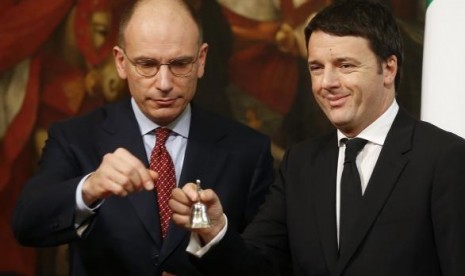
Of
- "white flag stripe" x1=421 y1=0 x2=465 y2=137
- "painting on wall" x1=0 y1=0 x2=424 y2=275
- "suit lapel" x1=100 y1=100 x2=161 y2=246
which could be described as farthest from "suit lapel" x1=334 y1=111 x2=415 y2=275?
"painting on wall" x1=0 y1=0 x2=424 y2=275

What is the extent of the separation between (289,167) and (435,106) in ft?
2.36

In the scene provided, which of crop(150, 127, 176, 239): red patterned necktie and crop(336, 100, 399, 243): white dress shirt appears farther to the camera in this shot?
crop(150, 127, 176, 239): red patterned necktie

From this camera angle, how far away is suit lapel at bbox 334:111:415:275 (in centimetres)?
259

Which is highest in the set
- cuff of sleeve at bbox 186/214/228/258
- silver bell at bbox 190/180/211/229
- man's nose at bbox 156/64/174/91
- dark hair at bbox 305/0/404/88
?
dark hair at bbox 305/0/404/88

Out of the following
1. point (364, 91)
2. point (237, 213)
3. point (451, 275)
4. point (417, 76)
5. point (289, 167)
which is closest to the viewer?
point (451, 275)

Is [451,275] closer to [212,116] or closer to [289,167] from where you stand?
[289,167]

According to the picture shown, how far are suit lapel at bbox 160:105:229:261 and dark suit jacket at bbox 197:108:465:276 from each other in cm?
32

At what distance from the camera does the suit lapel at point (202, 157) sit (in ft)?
9.98

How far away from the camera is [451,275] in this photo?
2.48m

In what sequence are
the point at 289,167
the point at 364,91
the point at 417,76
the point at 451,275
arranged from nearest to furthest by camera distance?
the point at 451,275
the point at 364,91
the point at 289,167
the point at 417,76

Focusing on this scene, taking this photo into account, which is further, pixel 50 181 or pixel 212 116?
pixel 212 116

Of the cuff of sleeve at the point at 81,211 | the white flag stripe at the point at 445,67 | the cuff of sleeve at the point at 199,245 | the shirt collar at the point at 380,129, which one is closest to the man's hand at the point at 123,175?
the cuff of sleeve at the point at 81,211

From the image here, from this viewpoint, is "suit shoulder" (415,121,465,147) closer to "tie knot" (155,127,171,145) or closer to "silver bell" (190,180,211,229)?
"silver bell" (190,180,211,229)

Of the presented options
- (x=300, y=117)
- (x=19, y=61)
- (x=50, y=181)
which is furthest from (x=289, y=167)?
(x=19, y=61)
